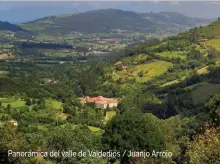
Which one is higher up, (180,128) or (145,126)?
(145,126)

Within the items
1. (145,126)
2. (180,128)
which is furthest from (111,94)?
(145,126)

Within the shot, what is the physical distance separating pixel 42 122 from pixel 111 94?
38696 mm

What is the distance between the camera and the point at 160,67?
358ft

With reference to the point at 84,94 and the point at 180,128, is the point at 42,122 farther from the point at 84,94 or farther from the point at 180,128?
the point at 84,94

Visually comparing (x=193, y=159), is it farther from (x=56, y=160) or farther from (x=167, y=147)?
(x=167, y=147)

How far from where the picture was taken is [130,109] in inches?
2633

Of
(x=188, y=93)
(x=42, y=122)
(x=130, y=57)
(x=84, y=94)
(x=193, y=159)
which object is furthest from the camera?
(x=130, y=57)

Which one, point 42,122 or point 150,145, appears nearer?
point 150,145

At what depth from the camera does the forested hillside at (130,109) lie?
27562 millimetres

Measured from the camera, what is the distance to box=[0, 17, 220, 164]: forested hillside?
2756cm

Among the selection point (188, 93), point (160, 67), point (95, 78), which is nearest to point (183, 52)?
point (160, 67)

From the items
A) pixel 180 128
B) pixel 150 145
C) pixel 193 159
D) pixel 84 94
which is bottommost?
pixel 84 94

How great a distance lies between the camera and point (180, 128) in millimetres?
46469

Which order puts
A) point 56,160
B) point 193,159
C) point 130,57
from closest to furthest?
point 193,159
point 56,160
point 130,57
